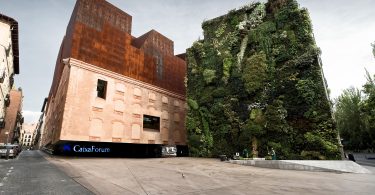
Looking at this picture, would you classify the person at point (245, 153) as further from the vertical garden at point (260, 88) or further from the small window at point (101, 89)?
the small window at point (101, 89)

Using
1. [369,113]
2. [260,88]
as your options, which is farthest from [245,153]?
[369,113]

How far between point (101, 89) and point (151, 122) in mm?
8613

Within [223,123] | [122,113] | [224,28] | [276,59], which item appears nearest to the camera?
[276,59]

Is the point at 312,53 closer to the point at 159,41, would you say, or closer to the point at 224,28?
the point at 224,28

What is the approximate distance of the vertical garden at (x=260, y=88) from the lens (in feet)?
75.2

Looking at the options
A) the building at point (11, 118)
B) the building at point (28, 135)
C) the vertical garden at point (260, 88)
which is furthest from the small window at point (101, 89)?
the building at point (28, 135)

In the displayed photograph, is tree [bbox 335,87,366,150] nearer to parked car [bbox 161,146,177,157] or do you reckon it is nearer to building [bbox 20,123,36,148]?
parked car [bbox 161,146,177,157]

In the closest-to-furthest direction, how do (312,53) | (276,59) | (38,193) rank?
(38,193)
(312,53)
(276,59)

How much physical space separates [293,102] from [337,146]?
18.5ft

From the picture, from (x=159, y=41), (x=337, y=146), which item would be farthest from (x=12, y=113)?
(x=337, y=146)

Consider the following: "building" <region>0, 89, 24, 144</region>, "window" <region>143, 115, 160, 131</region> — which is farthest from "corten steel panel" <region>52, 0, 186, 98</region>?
"building" <region>0, 89, 24, 144</region>

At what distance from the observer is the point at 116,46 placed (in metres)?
32.0

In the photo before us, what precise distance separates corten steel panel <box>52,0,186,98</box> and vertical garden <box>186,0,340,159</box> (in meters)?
6.48

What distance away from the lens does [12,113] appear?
68.9 meters
